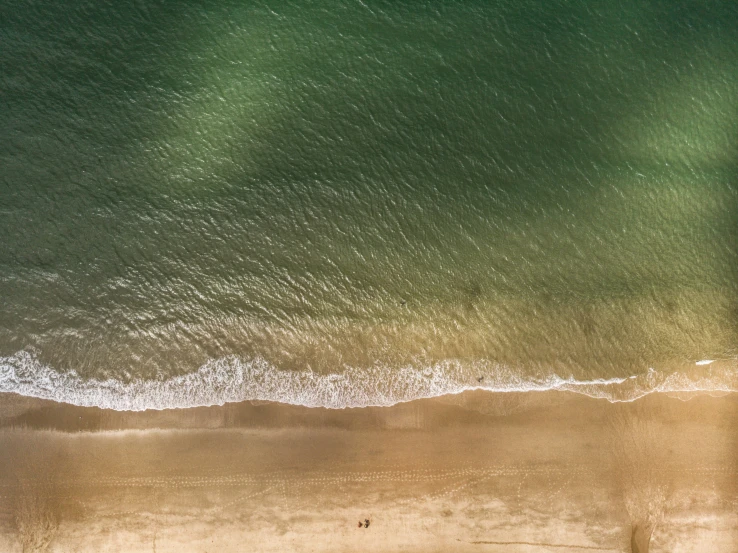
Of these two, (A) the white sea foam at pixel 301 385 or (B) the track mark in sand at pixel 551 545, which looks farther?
(A) the white sea foam at pixel 301 385

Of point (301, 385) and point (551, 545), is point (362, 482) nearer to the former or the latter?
point (301, 385)

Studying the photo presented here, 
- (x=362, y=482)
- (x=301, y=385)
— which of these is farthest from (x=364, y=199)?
(x=362, y=482)

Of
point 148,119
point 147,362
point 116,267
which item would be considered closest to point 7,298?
point 116,267

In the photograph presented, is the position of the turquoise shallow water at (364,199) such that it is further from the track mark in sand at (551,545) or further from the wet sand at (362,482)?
the track mark in sand at (551,545)

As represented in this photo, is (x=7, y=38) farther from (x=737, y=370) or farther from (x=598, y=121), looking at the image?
(x=737, y=370)

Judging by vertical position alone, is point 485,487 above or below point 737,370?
below

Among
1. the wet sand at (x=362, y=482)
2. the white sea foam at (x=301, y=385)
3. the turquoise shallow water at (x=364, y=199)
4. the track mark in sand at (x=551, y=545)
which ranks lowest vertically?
the track mark in sand at (x=551, y=545)

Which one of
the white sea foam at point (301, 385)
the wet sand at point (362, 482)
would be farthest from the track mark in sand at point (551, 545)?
the white sea foam at point (301, 385)
